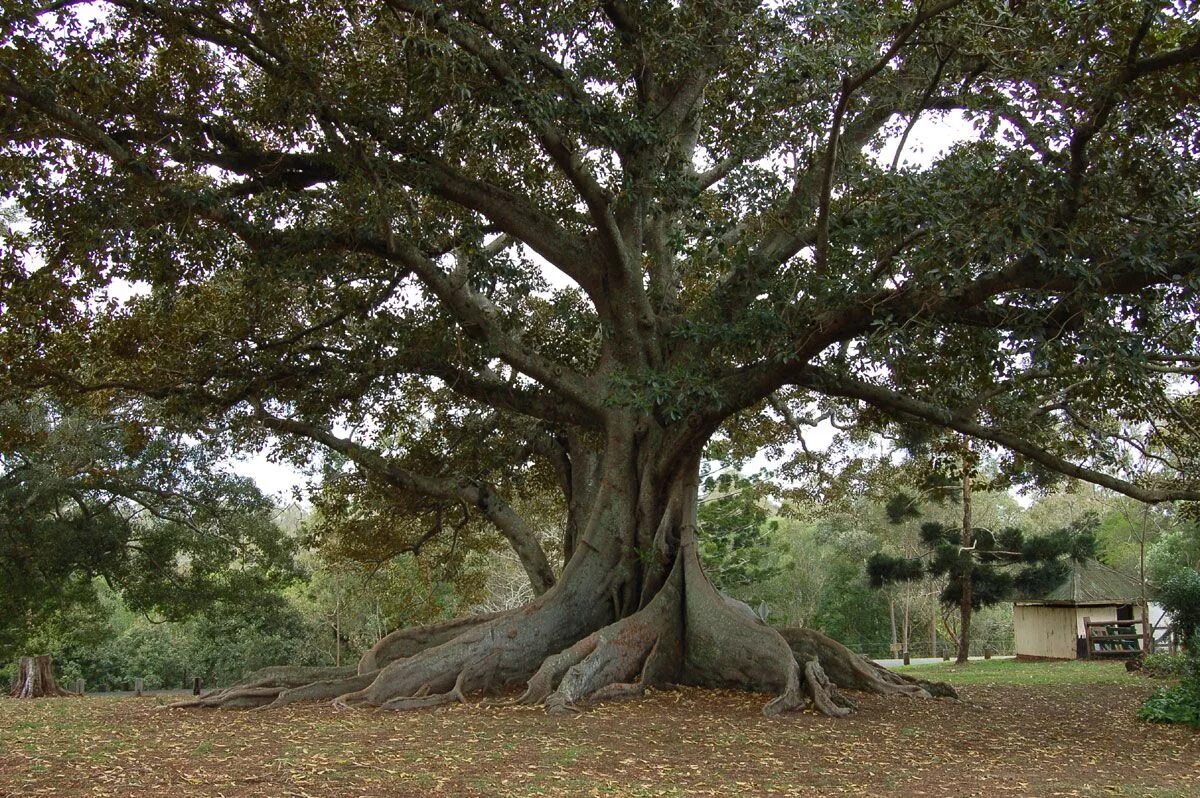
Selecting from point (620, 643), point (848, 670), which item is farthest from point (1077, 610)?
point (620, 643)

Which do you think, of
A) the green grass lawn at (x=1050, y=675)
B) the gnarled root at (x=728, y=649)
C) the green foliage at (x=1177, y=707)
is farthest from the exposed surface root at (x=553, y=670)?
the green grass lawn at (x=1050, y=675)

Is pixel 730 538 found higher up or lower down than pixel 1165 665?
higher up

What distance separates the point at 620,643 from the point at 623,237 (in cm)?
511

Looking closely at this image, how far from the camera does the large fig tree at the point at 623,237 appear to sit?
307 inches

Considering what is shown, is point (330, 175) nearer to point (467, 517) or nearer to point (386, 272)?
point (386, 272)

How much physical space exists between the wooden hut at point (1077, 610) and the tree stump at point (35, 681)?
21.9 m

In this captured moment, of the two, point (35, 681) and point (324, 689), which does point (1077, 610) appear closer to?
point (324, 689)

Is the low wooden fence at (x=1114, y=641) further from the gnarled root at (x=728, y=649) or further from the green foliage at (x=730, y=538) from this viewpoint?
the gnarled root at (x=728, y=649)

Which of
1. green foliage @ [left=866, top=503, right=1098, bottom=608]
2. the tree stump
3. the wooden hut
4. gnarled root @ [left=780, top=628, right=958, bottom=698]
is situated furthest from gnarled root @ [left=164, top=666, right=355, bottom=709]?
the wooden hut

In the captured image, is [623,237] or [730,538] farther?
[730,538]

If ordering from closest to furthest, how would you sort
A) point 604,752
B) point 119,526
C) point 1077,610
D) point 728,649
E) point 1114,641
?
1. point 604,752
2. point 728,649
3. point 119,526
4. point 1114,641
5. point 1077,610

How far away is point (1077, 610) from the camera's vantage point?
2456cm

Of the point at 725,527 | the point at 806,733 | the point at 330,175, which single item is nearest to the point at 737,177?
the point at 330,175

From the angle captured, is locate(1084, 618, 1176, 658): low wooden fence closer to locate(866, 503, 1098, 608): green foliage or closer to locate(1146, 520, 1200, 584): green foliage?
locate(866, 503, 1098, 608): green foliage
